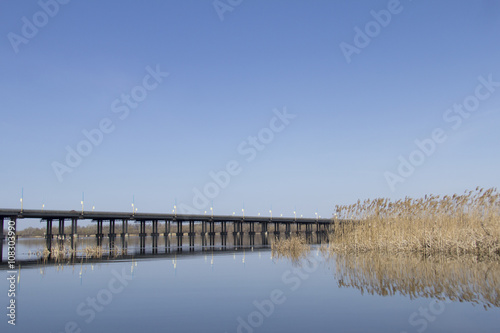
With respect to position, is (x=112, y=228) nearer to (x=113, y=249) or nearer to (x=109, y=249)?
(x=109, y=249)

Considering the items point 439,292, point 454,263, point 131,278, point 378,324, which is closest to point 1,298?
point 131,278

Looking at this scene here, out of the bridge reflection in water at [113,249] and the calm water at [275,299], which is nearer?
the calm water at [275,299]

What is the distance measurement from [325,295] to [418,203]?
16.6m

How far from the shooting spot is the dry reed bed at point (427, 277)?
13727 mm

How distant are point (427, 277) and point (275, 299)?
20.3 feet

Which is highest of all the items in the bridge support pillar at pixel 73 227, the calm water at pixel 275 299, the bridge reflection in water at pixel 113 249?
the bridge support pillar at pixel 73 227

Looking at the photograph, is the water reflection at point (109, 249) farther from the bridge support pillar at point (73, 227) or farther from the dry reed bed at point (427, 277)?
the dry reed bed at point (427, 277)

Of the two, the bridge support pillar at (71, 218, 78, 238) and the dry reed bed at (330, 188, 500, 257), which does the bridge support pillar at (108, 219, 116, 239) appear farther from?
the dry reed bed at (330, 188, 500, 257)

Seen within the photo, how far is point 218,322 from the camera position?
11.2 m

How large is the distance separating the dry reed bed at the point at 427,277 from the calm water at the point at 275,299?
34 mm

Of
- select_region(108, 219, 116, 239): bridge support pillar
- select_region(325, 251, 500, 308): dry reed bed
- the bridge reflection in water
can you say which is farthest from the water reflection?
select_region(325, 251, 500, 308): dry reed bed

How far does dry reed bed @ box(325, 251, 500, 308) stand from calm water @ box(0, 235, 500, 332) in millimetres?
34

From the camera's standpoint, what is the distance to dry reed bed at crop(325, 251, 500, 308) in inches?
540

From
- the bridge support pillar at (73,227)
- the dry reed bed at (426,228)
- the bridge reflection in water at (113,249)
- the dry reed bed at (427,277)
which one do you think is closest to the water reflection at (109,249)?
the bridge reflection in water at (113,249)
